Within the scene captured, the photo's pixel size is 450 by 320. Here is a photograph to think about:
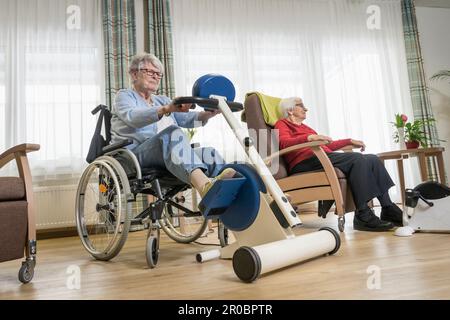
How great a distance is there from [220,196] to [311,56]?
3.28 meters

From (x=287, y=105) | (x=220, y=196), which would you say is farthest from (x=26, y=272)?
(x=287, y=105)

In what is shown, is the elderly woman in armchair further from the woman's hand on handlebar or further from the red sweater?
the woman's hand on handlebar

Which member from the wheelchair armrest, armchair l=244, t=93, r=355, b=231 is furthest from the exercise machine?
armchair l=244, t=93, r=355, b=231

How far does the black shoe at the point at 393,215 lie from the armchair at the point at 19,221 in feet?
6.19

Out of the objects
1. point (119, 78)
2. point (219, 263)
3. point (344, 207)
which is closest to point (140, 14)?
point (119, 78)

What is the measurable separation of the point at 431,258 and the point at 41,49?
3.35 metres

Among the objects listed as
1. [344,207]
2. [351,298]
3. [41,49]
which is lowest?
[351,298]

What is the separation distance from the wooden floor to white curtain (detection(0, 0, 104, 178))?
1.61 m

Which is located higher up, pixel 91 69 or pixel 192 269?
pixel 91 69

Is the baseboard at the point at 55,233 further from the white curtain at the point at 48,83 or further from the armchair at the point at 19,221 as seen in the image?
the armchair at the point at 19,221

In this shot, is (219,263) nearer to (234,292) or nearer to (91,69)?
(234,292)

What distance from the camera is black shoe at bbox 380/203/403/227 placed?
210cm

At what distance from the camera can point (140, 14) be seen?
12.0 ft

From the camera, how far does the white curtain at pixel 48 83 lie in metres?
3.12
